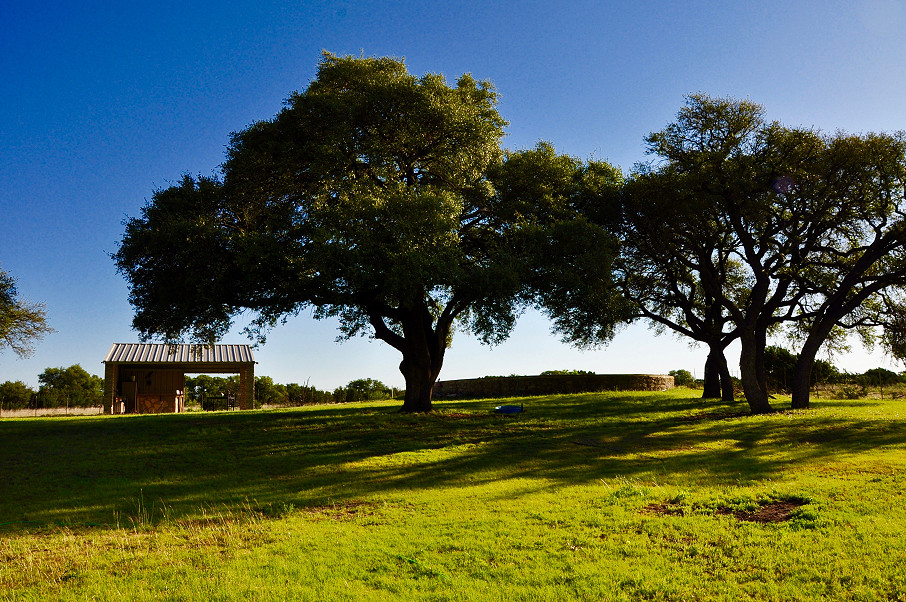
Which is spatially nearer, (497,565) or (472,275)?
(497,565)

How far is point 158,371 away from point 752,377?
38104 millimetres

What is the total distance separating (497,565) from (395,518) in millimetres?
3321

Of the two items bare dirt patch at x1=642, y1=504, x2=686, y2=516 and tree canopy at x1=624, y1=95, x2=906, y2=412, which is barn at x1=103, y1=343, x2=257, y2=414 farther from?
bare dirt patch at x1=642, y1=504, x2=686, y2=516

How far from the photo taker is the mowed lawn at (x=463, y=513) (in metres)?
6.69

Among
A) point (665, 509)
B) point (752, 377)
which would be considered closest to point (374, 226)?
point (665, 509)

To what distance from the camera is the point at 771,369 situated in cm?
3816

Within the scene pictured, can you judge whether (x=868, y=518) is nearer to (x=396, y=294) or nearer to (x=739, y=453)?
(x=739, y=453)

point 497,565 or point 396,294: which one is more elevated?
point 396,294

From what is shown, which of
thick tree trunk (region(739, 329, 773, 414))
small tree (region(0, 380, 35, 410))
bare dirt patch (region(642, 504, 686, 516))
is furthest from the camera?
small tree (region(0, 380, 35, 410))

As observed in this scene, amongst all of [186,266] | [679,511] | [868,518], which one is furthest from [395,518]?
[186,266]

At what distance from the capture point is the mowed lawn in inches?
263

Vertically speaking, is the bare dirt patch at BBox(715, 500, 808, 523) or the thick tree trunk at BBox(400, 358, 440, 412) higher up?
the thick tree trunk at BBox(400, 358, 440, 412)

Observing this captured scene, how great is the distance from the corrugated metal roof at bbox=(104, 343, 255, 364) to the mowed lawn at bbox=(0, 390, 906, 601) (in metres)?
17.0

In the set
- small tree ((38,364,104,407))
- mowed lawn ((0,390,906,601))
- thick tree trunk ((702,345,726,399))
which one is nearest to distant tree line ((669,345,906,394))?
thick tree trunk ((702,345,726,399))
